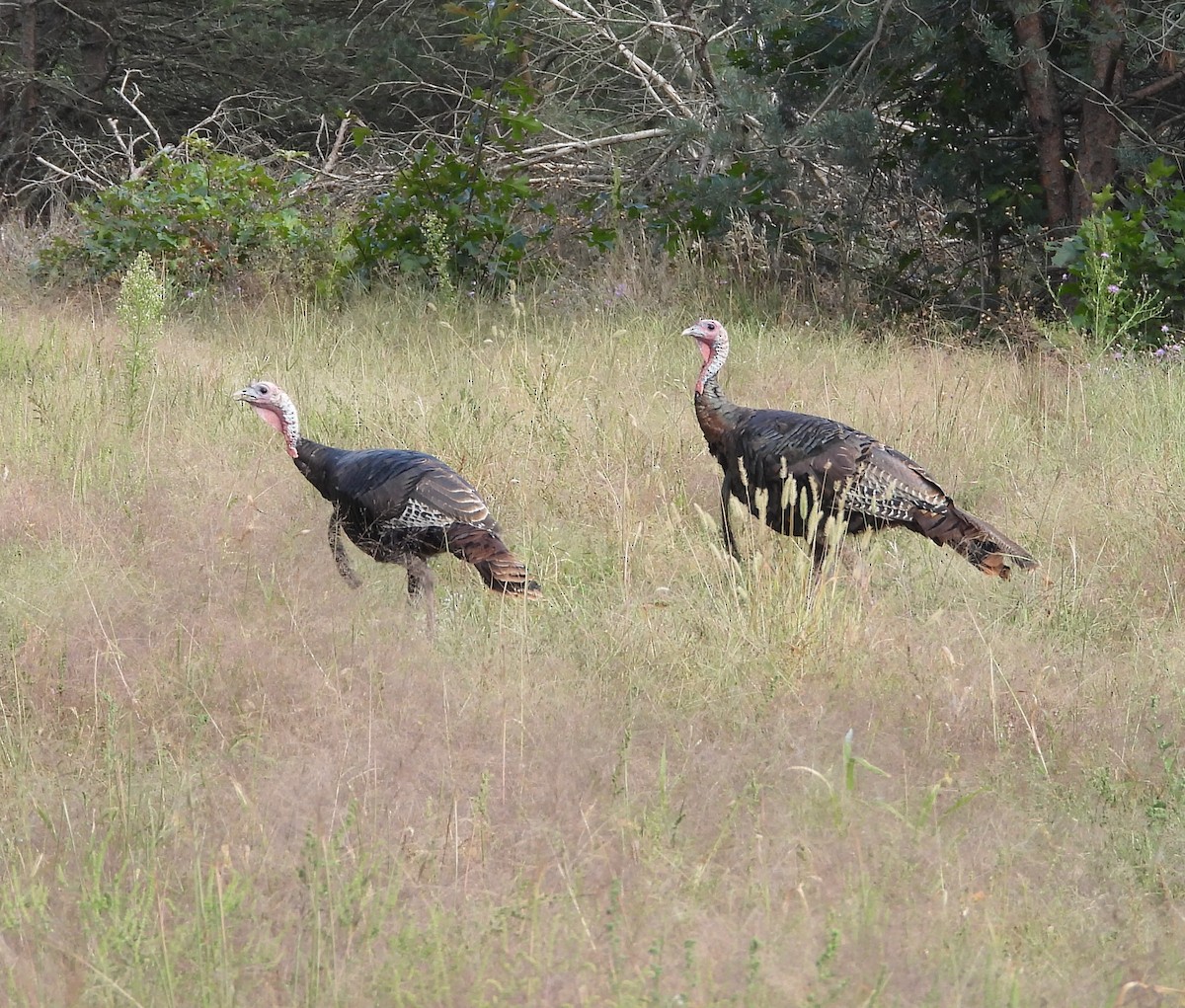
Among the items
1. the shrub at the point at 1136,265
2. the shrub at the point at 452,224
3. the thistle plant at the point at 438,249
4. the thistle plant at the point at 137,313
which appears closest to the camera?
the thistle plant at the point at 137,313

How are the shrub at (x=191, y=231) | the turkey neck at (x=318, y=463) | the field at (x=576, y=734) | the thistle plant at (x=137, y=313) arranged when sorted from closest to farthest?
the field at (x=576, y=734), the turkey neck at (x=318, y=463), the thistle plant at (x=137, y=313), the shrub at (x=191, y=231)

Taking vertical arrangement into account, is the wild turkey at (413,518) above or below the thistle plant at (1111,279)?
below

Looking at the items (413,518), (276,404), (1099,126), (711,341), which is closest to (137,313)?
(276,404)

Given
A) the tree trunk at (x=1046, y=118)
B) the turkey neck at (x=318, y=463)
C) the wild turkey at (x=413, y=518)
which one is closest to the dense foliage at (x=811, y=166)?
the tree trunk at (x=1046, y=118)

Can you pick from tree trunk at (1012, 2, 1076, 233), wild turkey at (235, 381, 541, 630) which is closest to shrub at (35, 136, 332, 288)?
tree trunk at (1012, 2, 1076, 233)

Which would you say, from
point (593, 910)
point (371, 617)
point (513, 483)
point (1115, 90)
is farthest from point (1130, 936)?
point (1115, 90)

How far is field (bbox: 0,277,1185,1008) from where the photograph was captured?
2.57 meters

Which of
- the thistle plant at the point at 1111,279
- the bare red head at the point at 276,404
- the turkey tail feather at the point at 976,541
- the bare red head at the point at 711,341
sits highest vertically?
the thistle plant at the point at 1111,279

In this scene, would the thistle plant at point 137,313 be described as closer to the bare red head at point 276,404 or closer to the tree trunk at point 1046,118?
the bare red head at point 276,404

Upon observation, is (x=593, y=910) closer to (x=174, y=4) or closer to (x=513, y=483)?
(x=513, y=483)

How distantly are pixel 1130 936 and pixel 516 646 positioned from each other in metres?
1.78

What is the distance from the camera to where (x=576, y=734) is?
11.4 ft

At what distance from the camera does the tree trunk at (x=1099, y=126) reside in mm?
8367

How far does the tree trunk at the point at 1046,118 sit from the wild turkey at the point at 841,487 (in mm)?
4267
